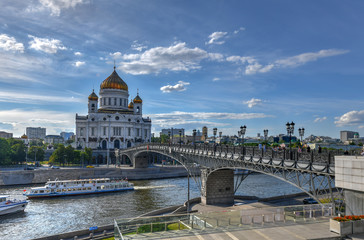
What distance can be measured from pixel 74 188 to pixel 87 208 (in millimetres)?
12933

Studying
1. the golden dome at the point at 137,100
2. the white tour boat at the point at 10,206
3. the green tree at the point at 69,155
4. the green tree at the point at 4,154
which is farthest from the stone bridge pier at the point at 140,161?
the golden dome at the point at 137,100

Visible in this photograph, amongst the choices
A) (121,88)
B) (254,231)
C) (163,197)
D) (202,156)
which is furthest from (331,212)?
(121,88)

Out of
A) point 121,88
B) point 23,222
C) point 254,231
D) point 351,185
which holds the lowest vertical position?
point 23,222

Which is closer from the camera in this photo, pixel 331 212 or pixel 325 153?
pixel 325 153

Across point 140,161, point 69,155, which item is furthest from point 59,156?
point 140,161

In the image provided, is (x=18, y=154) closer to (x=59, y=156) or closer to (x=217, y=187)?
(x=59, y=156)

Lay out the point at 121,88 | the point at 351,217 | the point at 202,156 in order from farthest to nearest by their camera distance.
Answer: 1. the point at 121,88
2. the point at 202,156
3. the point at 351,217

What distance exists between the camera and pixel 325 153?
19.9 m

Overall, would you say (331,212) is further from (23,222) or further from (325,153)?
(23,222)

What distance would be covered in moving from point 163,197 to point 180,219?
33.7 meters

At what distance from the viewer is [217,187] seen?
40.0 meters

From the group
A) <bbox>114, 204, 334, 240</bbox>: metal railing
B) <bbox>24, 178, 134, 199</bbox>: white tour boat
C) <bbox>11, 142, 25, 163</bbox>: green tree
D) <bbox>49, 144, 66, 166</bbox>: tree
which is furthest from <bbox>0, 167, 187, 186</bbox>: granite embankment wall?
<bbox>114, 204, 334, 240</bbox>: metal railing

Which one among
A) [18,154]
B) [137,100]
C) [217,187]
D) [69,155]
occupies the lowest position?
[217,187]

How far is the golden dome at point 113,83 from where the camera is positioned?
4835 inches
